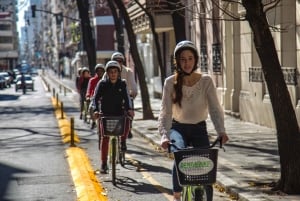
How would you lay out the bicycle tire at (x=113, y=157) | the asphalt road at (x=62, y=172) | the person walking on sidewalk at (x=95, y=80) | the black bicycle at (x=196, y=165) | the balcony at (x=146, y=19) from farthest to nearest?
the balcony at (x=146, y=19)
the person walking on sidewalk at (x=95, y=80)
the bicycle tire at (x=113, y=157)
the asphalt road at (x=62, y=172)
the black bicycle at (x=196, y=165)

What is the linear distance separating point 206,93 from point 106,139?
416cm

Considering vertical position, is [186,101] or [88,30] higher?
[88,30]

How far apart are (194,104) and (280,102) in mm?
2317

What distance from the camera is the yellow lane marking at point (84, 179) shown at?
852 centimetres

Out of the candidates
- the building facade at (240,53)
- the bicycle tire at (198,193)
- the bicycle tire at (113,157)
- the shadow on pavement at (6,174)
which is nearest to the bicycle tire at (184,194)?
the bicycle tire at (198,193)

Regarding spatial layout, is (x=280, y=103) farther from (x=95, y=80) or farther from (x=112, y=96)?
(x=95, y=80)

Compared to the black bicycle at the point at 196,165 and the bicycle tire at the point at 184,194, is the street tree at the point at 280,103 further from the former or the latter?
the black bicycle at the point at 196,165

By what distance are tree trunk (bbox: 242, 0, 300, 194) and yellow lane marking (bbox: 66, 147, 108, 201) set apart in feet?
7.55

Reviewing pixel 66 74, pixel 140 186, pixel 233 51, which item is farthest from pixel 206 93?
pixel 66 74

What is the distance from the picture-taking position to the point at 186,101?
6.19 meters

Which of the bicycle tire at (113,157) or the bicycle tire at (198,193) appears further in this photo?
the bicycle tire at (113,157)

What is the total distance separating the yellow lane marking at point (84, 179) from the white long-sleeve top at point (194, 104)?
250 centimetres

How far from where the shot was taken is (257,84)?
728 inches

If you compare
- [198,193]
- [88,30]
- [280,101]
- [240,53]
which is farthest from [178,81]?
[88,30]
